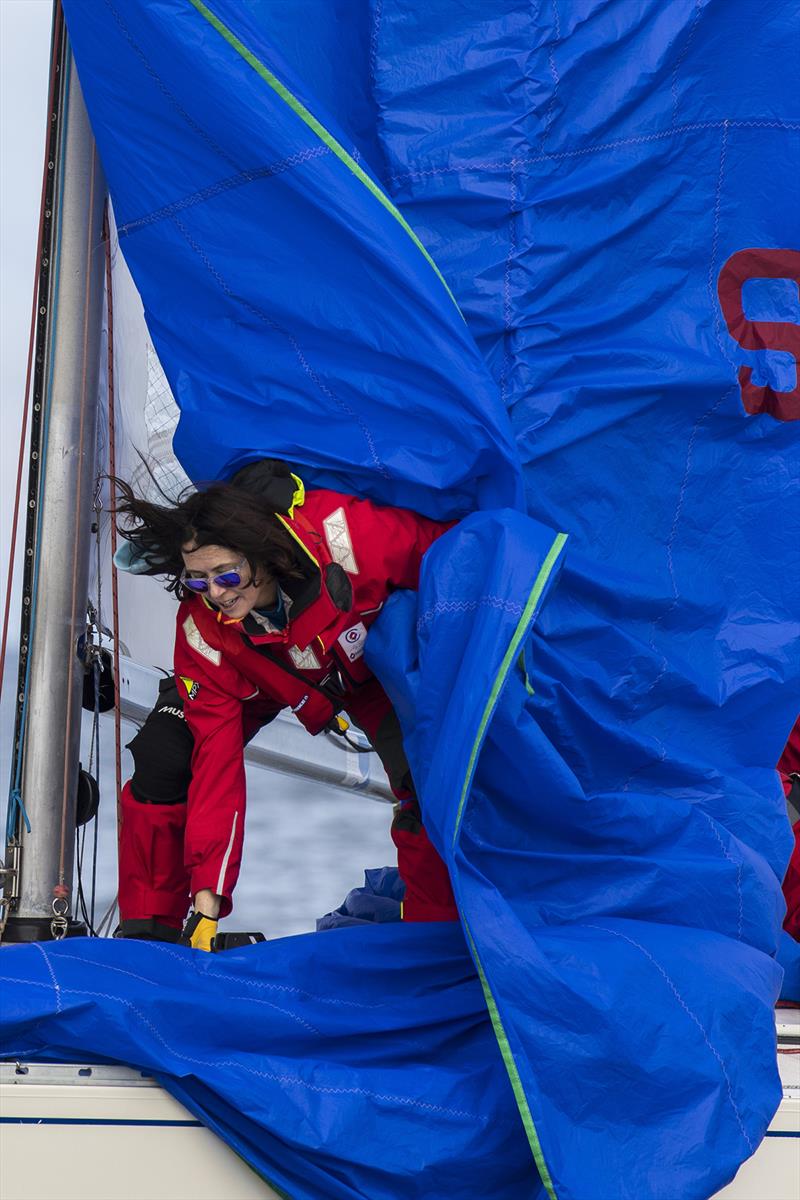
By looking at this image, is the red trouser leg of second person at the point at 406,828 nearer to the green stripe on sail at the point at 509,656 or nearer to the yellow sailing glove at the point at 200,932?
the yellow sailing glove at the point at 200,932

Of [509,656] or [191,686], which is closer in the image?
[509,656]

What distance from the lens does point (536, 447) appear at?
1.99 meters

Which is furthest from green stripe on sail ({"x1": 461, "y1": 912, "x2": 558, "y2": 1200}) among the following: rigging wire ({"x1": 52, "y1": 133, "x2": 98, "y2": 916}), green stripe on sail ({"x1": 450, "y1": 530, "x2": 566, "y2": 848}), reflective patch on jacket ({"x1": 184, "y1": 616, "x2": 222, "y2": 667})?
rigging wire ({"x1": 52, "y1": 133, "x2": 98, "y2": 916})

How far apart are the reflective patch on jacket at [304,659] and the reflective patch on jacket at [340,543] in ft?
0.43

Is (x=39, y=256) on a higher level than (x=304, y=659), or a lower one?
higher

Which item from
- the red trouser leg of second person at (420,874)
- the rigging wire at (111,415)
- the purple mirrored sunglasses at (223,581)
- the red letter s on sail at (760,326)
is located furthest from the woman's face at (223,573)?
the red letter s on sail at (760,326)

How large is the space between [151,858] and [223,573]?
0.49 metres

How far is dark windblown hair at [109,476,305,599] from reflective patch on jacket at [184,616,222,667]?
143 mm

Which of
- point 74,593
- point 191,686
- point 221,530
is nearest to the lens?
point 221,530

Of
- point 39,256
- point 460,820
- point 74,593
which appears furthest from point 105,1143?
point 39,256

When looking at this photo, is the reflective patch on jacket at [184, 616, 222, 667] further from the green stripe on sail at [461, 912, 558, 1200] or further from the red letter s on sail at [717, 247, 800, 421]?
the red letter s on sail at [717, 247, 800, 421]

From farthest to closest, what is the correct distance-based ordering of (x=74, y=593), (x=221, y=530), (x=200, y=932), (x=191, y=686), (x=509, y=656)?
(x=74, y=593) → (x=191, y=686) → (x=200, y=932) → (x=221, y=530) → (x=509, y=656)

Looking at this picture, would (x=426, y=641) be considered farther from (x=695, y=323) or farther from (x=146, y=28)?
(x=146, y=28)

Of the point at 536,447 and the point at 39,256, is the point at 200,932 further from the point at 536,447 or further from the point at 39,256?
the point at 39,256
